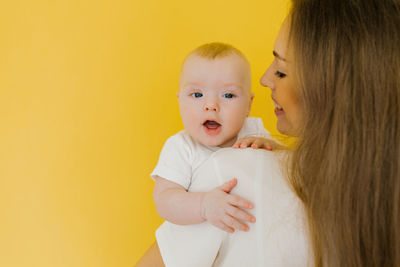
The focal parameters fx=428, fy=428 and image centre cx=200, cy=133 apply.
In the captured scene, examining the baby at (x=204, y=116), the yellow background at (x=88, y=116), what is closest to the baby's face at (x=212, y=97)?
the baby at (x=204, y=116)

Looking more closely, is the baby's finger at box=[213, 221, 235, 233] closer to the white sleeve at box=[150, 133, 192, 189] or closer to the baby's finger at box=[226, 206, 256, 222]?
the baby's finger at box=[226, 206, 256, 222]

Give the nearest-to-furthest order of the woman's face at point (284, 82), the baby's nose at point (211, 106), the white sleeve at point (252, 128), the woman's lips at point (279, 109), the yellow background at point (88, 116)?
1. the woman's face at point (284, 82)
2. the woman's lips at point (279, 109)
3. the baby's nose at point (211, 106)
4. the white sleeve at point (252, 128)
5. the yellow background at point (88, 116)

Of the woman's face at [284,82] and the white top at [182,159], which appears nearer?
the woman's face at [284,82]

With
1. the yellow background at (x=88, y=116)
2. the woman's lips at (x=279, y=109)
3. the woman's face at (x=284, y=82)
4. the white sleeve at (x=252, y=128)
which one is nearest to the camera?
the woman's face at (x=284, y=82)

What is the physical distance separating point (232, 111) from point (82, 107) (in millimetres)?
940

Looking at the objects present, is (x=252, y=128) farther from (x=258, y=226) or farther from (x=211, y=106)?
(x=258, y=226)

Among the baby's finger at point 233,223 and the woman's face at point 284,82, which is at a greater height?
the woman's face at point 284,82

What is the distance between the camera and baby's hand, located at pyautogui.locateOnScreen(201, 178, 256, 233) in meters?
0.98

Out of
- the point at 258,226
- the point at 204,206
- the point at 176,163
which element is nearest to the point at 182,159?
the point at 176,163

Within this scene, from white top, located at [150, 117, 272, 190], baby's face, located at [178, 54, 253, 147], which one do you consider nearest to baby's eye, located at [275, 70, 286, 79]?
baby's face, located at [178, 54, 253, 147]

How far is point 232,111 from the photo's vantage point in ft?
4.47

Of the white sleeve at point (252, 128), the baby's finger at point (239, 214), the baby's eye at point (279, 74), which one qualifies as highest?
the baby's eye at point (279, 74)

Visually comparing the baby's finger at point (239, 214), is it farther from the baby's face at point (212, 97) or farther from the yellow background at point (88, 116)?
the yellow background at point (88, 116)

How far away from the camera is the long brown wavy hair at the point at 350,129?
0.91 m
